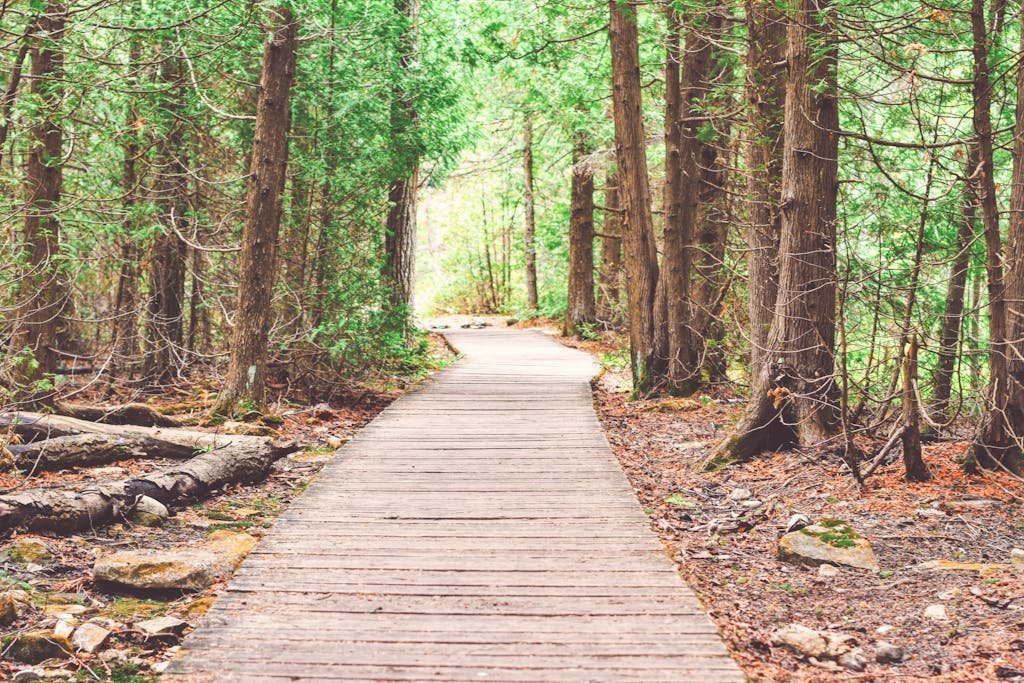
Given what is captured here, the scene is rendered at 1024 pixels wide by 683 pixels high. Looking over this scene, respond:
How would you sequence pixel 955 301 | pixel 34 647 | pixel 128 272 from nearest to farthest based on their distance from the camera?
pixel 34 647 → pixel 955 301 → pixel 128 272

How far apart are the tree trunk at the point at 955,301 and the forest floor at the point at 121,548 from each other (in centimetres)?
604

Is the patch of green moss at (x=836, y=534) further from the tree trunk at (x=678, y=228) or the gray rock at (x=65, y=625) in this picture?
the tree trunk at (x=678, y=228)

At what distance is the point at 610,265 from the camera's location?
80.4ft

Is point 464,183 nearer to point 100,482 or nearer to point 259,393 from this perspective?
point 259,393

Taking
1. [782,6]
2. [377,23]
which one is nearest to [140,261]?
[377,23]

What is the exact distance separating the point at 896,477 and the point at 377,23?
8.45 metres

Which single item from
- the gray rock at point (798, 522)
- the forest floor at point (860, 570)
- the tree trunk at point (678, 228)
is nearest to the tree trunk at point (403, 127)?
the tree trunk at point (678, 228)

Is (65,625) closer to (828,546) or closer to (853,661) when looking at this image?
(853,661)

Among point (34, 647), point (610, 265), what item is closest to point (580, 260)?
point (610, 265)

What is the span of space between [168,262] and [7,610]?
836 cm

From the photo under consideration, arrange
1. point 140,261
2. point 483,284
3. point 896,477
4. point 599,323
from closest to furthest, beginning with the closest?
point 896,477 → point 140,261 → point 599,323 → point 483,284

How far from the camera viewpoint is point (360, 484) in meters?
7.34

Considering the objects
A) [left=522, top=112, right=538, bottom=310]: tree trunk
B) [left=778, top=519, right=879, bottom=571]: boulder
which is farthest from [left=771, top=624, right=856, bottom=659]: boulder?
[left=522, top=112, right=538, bottom=310]: tree trunk

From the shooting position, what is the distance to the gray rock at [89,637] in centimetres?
423
